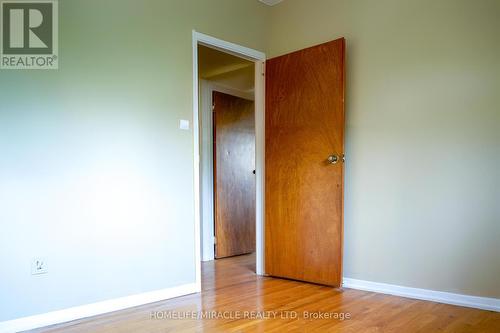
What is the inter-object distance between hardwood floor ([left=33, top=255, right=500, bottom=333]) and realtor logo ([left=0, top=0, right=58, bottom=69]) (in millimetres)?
1622

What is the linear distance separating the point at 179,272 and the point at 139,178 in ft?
2.67

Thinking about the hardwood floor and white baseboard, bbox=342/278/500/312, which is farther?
white baseboard, bbox=342/278/500/312

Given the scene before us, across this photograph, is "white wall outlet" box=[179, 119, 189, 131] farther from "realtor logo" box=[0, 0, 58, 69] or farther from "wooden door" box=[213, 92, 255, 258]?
"wooden door" box=[213, 92, 255, 258]

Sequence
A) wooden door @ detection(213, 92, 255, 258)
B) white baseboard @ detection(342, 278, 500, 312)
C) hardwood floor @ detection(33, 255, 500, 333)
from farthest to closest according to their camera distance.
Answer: wooden door @ detection(213, 92, 255, 258), white baseboard @ detection(342, 278, 500, 312), hardwood floor @ detection(33, 255, 500, 333)

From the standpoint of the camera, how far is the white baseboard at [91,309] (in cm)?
205

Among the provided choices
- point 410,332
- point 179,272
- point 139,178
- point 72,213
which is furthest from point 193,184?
point 410,332

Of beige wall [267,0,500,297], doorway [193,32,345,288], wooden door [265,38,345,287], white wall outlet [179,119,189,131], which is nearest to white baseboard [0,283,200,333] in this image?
doorway [193,32,345,288]

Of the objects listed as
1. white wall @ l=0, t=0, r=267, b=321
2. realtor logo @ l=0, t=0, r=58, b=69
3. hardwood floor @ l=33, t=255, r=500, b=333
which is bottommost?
hardwood floor @ l=33, t=255, r=500, b=333

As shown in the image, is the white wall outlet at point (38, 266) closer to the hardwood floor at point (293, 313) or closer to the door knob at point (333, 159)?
the hardwood floor at point (293, 313)

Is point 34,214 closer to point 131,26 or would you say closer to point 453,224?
point 131,26

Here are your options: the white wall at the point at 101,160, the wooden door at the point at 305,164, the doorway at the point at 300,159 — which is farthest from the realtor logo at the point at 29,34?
the wooden door at the point at 305,164

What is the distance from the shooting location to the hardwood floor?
6.71ft

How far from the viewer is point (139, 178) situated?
8.35ft

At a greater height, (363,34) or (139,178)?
(363,34)
